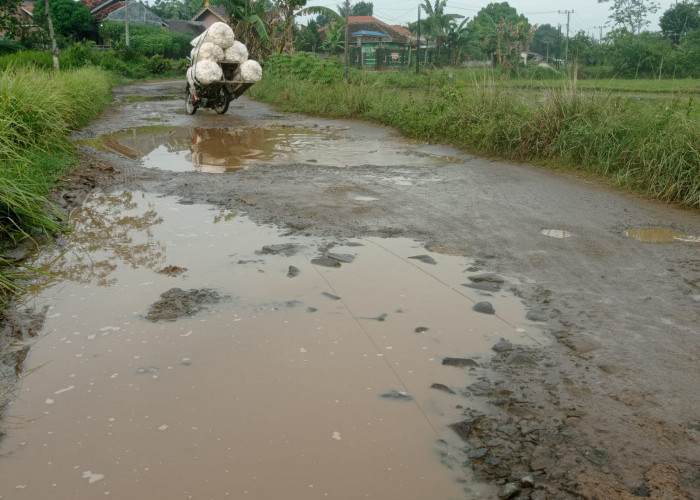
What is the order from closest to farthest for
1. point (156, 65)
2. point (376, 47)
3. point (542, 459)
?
point (542, 459) < point (156, 65) < point (376, 47)

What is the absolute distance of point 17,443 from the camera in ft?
8.48

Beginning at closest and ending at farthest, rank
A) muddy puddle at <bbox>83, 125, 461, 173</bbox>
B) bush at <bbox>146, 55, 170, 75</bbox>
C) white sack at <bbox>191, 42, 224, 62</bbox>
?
muddy puddle at <bbox>83, 125, 461, 173</bbox>
white sack at <bbox>191, 42, 224, 62</bbox>
bush at <bbox>146, 55, 170, 75</bbox>

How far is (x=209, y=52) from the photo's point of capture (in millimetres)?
13523

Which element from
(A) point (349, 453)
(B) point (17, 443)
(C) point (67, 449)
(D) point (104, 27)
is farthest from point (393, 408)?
(D) point (104, 27)

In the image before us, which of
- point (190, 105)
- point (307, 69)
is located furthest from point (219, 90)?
point (307, 69)

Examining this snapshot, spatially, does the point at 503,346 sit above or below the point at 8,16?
below

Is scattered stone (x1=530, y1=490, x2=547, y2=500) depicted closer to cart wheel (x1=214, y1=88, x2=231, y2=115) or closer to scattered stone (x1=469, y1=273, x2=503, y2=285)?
scattered stone (x1=469, y1=273, x2=503, y2=285)

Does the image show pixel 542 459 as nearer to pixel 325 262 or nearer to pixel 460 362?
pixel 460 362

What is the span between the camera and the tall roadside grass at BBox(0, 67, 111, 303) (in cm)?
517

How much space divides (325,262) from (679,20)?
4112 cm

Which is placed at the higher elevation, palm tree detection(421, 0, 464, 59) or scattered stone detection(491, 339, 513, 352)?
palm tree detection(421, 0, 464, 59)

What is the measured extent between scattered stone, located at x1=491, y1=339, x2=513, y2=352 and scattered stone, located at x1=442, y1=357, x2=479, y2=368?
19 cm

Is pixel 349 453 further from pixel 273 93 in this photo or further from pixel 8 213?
pixel 273 93

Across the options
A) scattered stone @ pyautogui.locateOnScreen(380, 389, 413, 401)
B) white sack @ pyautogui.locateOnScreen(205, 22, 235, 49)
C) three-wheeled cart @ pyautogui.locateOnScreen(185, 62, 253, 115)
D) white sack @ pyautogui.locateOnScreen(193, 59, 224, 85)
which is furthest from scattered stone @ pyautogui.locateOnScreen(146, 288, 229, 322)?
white sack @ pyautogui.locateOnScreen(205, 22, 235, 49)
